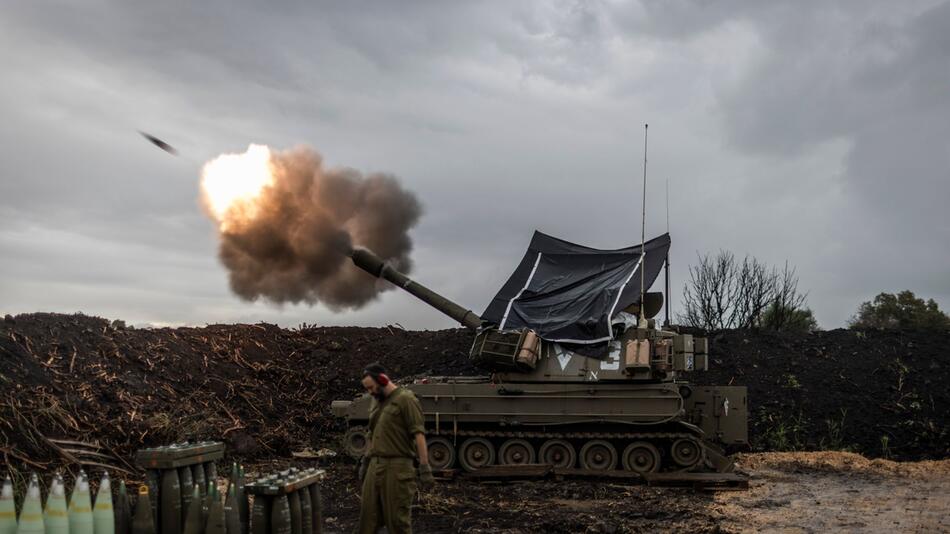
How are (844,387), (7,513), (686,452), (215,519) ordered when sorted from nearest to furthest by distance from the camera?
(7,513), (215,519), (686,452), (844,387)

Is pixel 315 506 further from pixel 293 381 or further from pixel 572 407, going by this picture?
pixel 293 381

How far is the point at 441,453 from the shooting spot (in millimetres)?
15773

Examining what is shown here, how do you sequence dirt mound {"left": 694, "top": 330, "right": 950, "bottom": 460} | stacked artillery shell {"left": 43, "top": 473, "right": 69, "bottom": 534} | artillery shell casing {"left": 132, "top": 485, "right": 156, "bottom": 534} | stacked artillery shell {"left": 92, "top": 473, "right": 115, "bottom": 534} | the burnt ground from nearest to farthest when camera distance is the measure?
1. stacked artillery shell {"left": 43, "top": 473, "right": 69, "bottom": 534}
2. stacked artillery shell {"left": 92, "top": 473, "right": 115, "bottom": 534}
3. artillery shell casing {"left": 132, "top": 485, "right": 156, "bottom": 534}
4. the burnt ground
5. dirt mound {"left": 694, "top": 330, "right": 950, "bottom": 460}

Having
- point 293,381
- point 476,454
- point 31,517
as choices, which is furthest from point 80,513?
point 293,381

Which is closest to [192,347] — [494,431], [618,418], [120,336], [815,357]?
[120,336]

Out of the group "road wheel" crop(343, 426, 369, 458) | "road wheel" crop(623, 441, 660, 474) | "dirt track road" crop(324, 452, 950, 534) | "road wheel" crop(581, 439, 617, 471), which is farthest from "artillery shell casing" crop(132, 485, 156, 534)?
"road wheel" crop(623, 441, 660, 474)

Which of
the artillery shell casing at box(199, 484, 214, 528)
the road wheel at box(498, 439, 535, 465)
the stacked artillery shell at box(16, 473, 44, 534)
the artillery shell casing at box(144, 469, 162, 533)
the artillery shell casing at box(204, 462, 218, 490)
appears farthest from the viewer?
the road wheel at box(498, 439, 535, 465)

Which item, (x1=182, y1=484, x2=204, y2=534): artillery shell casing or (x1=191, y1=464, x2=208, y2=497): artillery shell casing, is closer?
(x1=182, y1=484, x2=204, y2=534): artillery shell casing

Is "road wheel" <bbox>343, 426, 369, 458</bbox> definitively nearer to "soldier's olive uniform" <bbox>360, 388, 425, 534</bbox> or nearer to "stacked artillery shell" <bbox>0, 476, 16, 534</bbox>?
"soldier's olive uniform" <bbox>360, 388, 425, 534</bbox>

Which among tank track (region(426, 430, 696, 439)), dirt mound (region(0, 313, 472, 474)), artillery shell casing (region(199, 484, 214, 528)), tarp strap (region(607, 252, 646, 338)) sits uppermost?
tarp strap (region(607, 252, 646, 338))

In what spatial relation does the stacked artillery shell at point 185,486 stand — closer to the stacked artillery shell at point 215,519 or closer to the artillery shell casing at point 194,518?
the artillery shell casing at point 194,518

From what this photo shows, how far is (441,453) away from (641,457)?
139 inches

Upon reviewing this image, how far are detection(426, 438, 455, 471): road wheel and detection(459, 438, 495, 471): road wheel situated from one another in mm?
182

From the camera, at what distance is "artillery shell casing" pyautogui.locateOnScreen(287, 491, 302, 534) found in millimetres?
7680
